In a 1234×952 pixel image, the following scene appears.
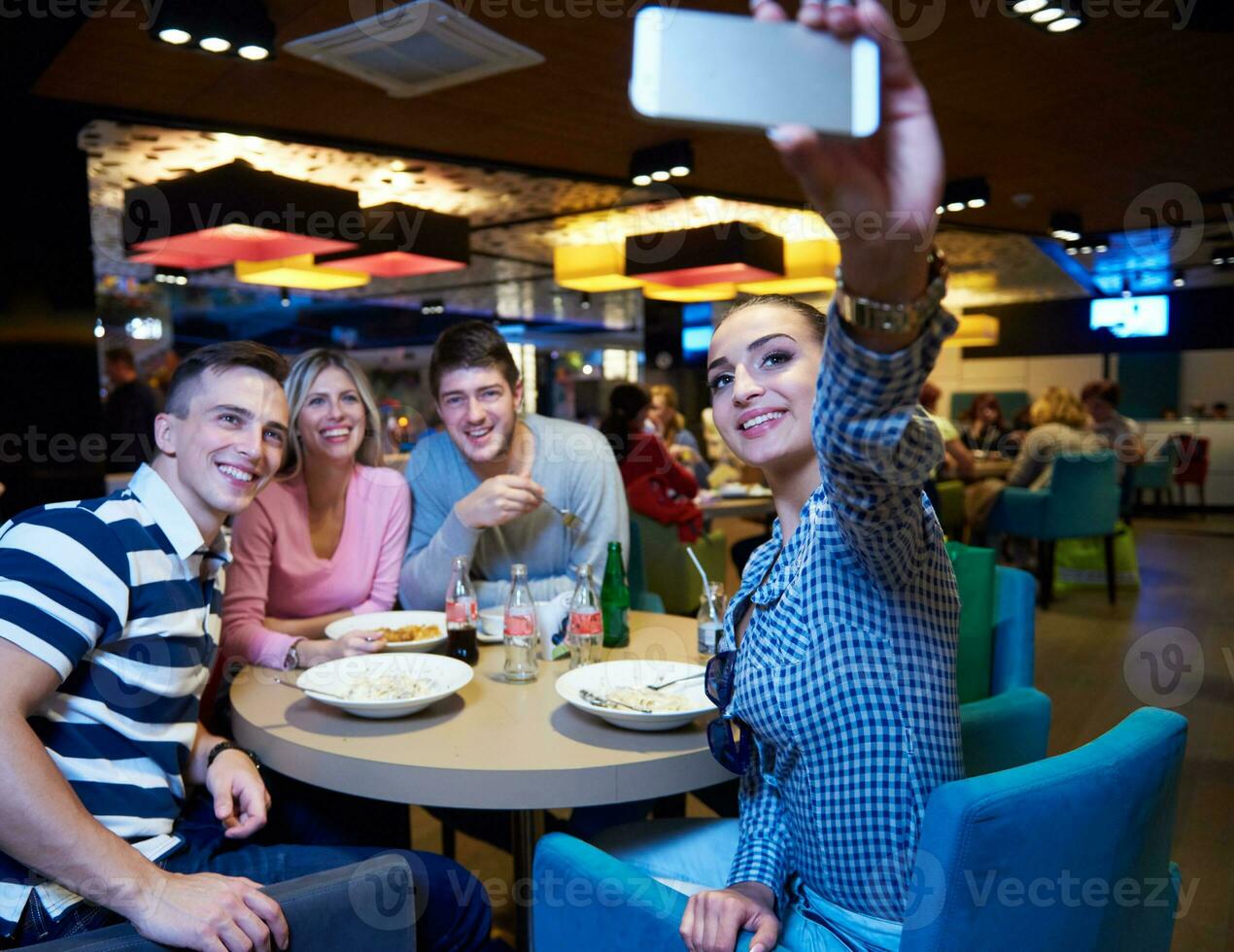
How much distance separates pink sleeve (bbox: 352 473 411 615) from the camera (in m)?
2.34

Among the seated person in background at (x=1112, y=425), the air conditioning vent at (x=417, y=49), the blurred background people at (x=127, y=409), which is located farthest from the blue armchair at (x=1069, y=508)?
the blurred background people at (x=127, y=409)

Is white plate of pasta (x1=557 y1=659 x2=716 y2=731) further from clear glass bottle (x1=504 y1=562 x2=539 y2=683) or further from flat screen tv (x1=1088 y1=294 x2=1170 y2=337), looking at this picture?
flat screen tv (x1=1088 y1=294 x2=1170 y2=337)

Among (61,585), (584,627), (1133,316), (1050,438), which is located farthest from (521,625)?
(1133,316)

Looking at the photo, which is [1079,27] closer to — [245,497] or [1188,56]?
[1188,56]

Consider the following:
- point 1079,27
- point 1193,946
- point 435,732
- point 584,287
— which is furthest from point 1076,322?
point 435,732

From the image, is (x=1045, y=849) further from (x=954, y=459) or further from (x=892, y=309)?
(x=954, y=459)

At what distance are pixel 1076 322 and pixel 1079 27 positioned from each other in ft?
37.9

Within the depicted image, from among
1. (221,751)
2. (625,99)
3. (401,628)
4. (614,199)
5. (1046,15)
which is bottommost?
(221,751)

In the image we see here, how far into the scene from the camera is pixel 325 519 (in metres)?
2.38

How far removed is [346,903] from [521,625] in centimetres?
75

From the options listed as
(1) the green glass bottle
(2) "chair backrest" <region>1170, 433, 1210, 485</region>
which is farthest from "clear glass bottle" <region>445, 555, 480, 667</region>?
(2) "chair backrest" <region>1170, 433, 1210, 485</region>

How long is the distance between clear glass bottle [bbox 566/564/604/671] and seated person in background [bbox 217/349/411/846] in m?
0.56

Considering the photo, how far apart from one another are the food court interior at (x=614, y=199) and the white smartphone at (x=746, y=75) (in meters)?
0.01

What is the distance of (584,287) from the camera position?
304 inches
